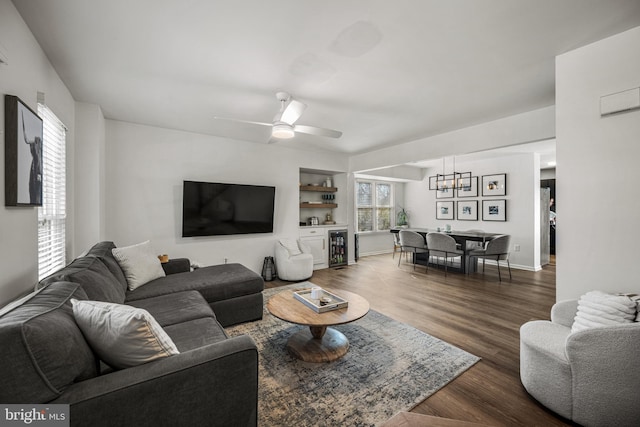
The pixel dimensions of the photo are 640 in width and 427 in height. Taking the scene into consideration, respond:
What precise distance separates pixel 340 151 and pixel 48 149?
4534mm

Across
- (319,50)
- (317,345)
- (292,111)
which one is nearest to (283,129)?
(292,111)

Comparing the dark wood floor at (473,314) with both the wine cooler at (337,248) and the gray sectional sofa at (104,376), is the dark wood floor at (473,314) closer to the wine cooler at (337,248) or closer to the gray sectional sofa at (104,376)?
the wine cooler at (337,248)

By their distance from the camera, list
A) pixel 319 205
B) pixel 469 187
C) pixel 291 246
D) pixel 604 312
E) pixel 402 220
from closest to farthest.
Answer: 1. pixel 604 312
2. pixel 291 246
3. pixel 319 205
4. pixel 469 187
5. pixel 402 220

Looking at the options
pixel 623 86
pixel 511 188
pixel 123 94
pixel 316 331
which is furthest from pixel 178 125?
pixel 511 188

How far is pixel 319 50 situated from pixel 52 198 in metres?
2.74

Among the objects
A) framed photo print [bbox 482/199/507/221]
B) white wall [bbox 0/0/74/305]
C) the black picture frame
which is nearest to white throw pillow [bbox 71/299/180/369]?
white wall [bbox 0/0/74/305]

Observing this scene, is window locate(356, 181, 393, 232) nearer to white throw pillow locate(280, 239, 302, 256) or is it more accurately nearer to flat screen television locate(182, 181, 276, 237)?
white throw pillow locate(280, 239, 302, 256)

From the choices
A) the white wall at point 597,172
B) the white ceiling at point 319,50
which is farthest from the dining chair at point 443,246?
the white wall at point 597,172

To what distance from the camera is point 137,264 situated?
9.30 feet

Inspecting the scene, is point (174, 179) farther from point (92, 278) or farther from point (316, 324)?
point (316, 324)

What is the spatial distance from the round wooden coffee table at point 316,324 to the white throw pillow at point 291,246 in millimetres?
2318

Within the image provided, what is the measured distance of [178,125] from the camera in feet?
13.1

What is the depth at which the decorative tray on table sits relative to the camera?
2.38 metres

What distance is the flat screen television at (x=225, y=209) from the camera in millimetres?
4258
